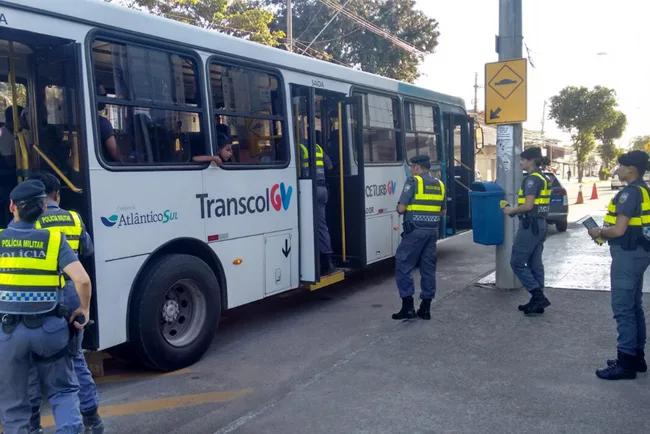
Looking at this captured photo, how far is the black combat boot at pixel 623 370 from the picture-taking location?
489cm

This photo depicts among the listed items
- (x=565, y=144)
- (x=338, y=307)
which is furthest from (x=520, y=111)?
(x=565, y=144)

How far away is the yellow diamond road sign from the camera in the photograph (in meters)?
8.02

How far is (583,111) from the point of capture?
43375 millimetres

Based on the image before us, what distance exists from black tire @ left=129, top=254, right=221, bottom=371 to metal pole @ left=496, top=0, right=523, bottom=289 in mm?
4341

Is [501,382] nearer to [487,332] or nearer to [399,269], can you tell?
[487,332]

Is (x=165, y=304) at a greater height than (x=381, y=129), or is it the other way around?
(x=381, y=129)

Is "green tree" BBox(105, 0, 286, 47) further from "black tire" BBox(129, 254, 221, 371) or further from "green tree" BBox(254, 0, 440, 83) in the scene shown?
"black tire" BBox(129, 254, 221, 371)

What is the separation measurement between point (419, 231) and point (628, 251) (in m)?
2.38

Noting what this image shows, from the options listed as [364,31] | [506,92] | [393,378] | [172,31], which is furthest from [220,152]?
[364,31]

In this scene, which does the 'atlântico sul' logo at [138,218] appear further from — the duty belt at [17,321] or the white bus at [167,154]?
the duty belt at [17,321]

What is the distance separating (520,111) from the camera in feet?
26.3

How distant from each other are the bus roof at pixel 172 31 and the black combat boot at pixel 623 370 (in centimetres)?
437

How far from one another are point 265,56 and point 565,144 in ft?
276

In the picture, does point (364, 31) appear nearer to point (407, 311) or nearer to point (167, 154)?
point (407, 311)
